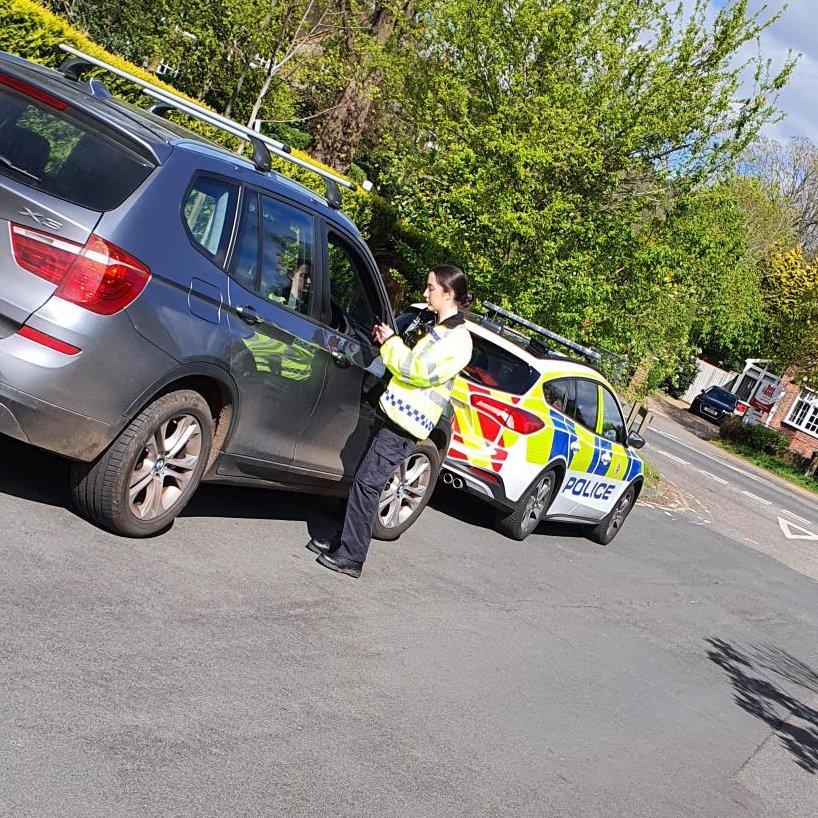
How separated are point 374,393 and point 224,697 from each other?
2826mm

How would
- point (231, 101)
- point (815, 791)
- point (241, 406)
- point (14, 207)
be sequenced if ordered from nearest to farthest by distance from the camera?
point (14, 207) < point (241, 406) < point (815, 791) < point (231, 101)

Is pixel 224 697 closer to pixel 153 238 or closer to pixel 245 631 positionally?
pixel 245 631

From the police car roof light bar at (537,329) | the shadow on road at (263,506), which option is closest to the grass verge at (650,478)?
the police car roof light bar at (537,329)

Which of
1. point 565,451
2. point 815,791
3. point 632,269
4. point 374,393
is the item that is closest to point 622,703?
point 815,791

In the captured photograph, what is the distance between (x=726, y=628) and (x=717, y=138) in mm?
8007

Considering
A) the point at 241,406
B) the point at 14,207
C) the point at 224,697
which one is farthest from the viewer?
the point at 241,406

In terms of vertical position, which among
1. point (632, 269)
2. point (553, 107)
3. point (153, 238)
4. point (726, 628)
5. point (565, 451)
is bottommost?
point (726, 628)

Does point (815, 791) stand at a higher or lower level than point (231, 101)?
lower

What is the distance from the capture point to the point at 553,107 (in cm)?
1505

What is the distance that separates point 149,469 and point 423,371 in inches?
70.1

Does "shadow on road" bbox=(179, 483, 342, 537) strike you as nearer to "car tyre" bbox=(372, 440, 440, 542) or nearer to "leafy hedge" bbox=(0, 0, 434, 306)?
"car tyre" bbox=(372, 440, 440, 542)

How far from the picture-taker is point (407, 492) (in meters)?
8.35

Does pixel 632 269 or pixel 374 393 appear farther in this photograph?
pixel 632 269

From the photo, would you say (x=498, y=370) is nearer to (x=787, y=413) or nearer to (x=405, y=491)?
(x=405, y=491)
